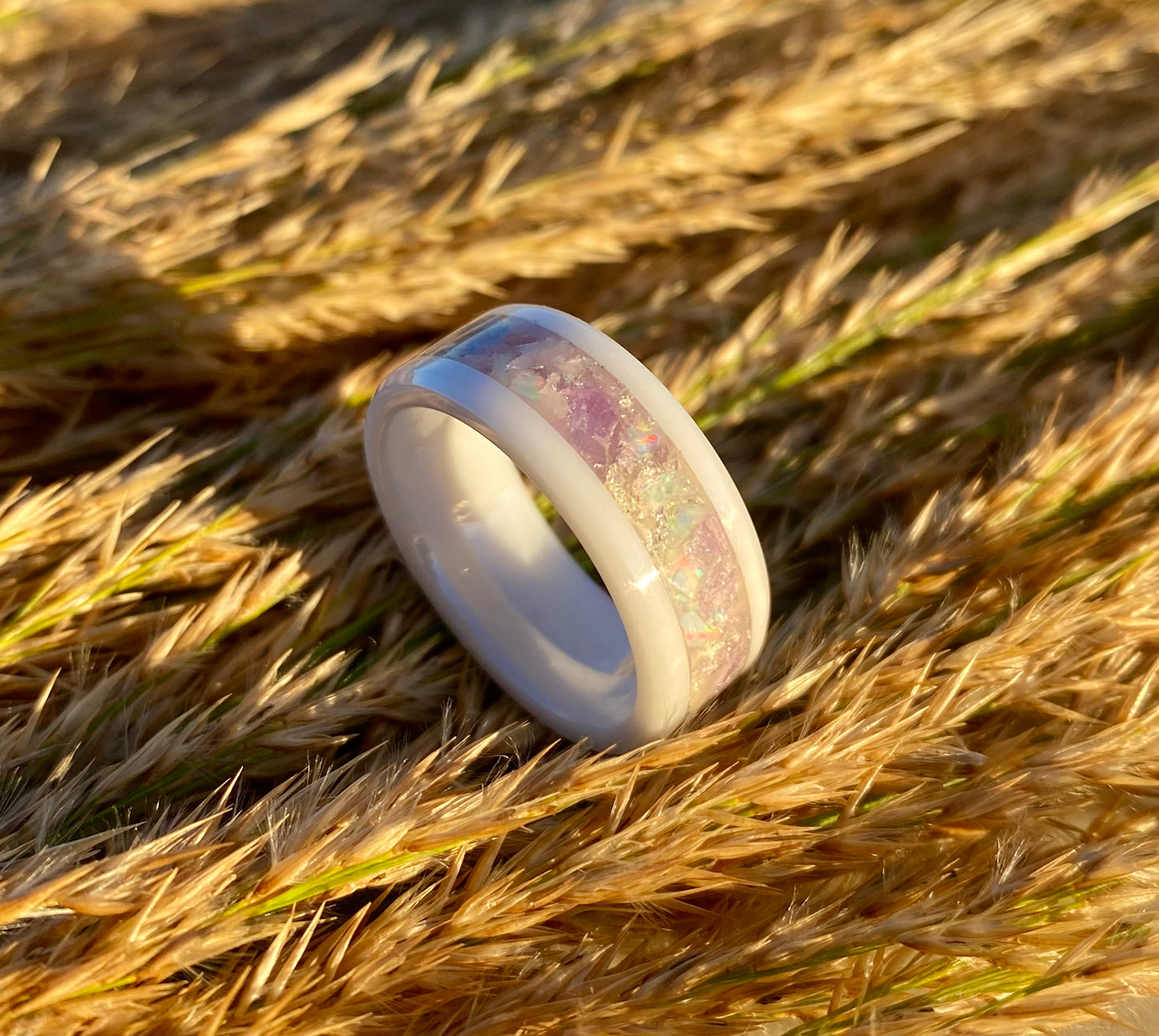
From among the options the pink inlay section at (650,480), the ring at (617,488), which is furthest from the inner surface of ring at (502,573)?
the pink inlay section at (650,480)

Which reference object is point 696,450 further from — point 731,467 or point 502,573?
point 502,573

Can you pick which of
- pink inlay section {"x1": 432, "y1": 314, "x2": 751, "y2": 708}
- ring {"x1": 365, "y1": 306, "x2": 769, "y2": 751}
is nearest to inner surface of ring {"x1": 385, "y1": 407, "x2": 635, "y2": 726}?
ring {"x1": 365, "y1": 306, "x2": 769, "y2": 751}

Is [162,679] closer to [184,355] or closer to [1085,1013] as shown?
[184,355]

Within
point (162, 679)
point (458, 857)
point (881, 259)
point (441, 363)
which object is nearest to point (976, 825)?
point (458, 857)

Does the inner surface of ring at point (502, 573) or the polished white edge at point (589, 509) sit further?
the inner surface of ring at point (502, 573)

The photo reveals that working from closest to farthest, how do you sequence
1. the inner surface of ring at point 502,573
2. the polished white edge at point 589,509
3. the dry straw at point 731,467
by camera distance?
the dry straw at point 731,467
the polished white edge at point 589,509
the inner surface of ring at point 502,573

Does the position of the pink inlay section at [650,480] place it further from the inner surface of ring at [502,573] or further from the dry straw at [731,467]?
the inner surface of ring at [502,573]
